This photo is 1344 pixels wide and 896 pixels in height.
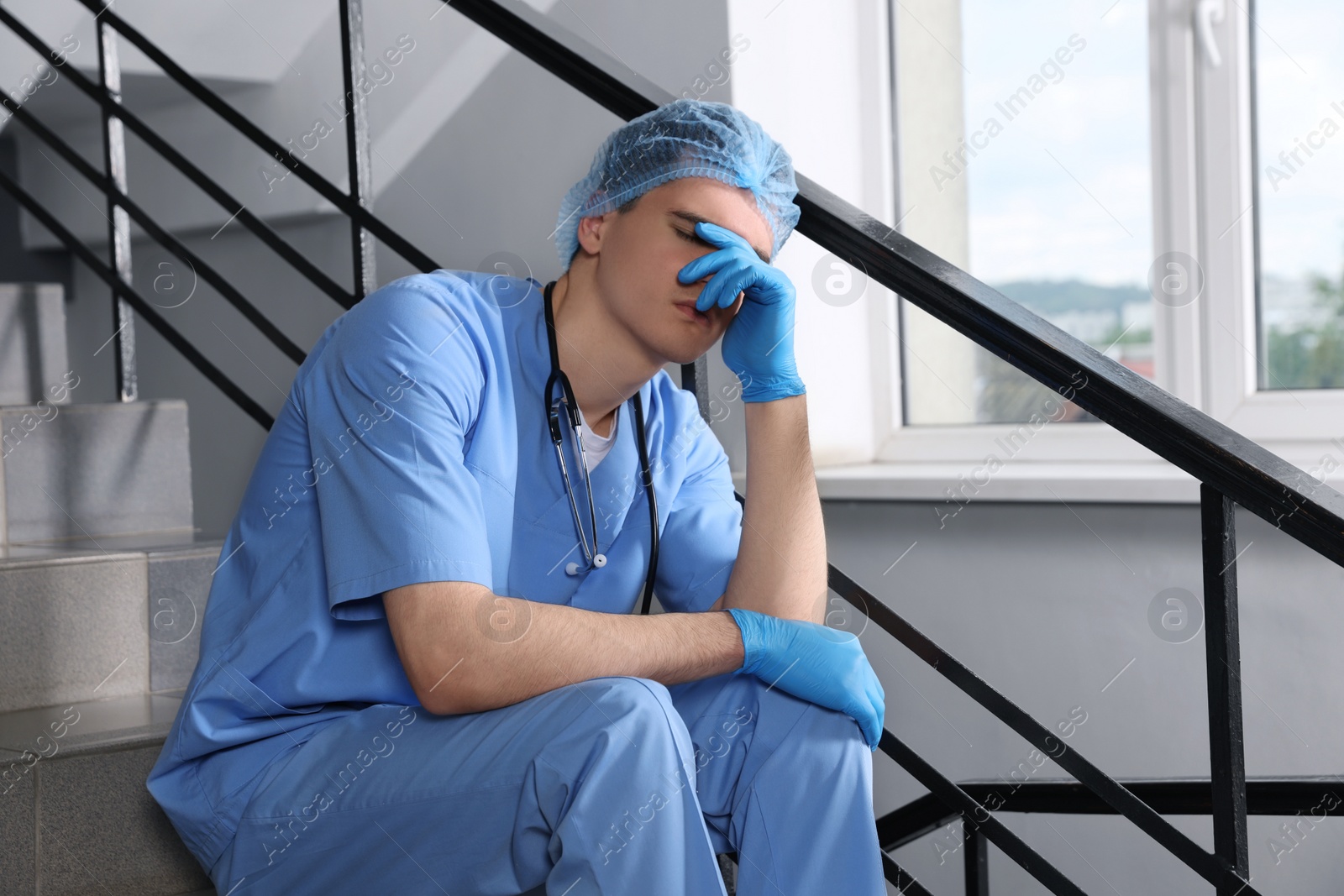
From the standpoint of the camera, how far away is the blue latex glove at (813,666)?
96cm

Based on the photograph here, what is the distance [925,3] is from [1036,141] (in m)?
0.38

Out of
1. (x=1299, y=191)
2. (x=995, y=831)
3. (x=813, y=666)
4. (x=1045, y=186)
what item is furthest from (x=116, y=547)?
(x=1299, y=191)

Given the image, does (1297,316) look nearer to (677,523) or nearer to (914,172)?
(914,172)

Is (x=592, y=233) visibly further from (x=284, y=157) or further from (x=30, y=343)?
Result: (x=30, y=343)

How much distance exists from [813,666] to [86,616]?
868 millimetres

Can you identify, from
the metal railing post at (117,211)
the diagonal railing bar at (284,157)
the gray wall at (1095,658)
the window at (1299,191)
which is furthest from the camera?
the window at (1299,191)

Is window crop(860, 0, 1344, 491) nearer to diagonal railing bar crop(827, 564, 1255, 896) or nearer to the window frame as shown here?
the window frame

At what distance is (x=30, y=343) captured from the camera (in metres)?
1.72

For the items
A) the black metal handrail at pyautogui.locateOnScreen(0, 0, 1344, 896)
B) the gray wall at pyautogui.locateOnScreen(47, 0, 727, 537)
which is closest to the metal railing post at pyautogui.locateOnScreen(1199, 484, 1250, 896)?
the black metal handrail at pyautogui.locateOnScreen(0, 0, 1344, 896)

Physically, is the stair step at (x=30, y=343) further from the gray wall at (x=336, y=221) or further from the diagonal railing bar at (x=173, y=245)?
the gray wall at (x=336, y=221)

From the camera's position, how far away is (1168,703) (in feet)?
5.95

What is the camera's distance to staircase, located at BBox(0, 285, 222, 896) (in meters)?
1.03

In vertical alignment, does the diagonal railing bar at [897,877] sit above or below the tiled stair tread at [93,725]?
below

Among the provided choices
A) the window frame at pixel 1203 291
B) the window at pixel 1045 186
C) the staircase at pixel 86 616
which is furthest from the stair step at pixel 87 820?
the window at pixel 1045 186
